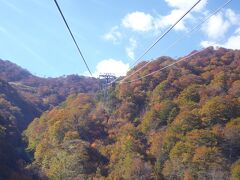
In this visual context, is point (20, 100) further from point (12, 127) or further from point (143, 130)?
point (143, 130)

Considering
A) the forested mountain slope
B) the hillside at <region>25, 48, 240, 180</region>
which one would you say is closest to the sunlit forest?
the hillside at <region>25, 48, 240, 180</region>

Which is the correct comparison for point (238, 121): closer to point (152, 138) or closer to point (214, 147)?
point (214, 147)

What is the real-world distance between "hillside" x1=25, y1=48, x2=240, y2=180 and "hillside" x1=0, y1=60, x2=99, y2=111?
119 feet

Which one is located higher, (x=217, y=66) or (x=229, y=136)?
(x=217, y=66)

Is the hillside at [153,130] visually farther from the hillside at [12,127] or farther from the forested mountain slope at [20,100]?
the forested mountain slope at [20,100]

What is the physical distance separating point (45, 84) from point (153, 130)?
79.0 m

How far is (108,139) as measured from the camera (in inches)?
2717

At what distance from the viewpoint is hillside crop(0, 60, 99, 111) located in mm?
123406

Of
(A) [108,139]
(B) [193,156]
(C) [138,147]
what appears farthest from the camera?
(A) [108,139]

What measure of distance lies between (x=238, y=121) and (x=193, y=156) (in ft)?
34.2

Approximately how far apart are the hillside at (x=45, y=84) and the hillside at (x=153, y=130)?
36207 mm

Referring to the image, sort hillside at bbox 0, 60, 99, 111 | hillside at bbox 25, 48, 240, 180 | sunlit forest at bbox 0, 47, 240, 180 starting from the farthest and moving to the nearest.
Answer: hillside at bbox 0, 60, 99, 111 < hillside at bbox 25, 48, 240, 180 < sunlit forest at bbox 0, 47, 240, 180

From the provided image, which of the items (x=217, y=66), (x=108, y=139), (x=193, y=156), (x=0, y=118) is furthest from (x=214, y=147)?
(x=217, y=66)

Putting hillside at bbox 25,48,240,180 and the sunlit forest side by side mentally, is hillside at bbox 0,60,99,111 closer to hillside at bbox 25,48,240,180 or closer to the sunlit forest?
the sunlit forest
